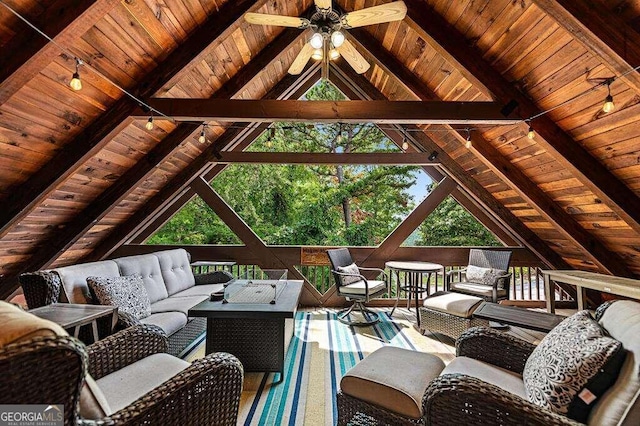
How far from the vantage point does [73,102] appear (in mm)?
2662

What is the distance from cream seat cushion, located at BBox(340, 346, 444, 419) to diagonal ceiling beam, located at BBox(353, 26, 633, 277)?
2.87m

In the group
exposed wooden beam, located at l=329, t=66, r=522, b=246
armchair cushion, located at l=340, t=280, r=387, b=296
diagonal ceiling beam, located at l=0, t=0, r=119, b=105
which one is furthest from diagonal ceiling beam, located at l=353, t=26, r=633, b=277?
diagonal ceiling beam, located at l=0, t=0, r=119, b=105

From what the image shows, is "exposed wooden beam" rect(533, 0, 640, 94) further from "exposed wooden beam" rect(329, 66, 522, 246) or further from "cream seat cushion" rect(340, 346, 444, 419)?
"exposed wooden beam" rect(329, 66, 522, 246)

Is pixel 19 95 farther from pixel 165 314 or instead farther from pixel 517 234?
pixel 517 234

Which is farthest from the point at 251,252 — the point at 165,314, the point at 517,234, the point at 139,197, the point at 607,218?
the point at 607,218

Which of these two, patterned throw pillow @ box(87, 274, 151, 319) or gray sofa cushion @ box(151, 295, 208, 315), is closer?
patterned throw pillow @ box(87, 274, 151, 319)

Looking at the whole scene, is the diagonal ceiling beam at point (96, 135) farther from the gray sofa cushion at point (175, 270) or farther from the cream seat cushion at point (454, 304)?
the cream seat cushion at point (454, 304)

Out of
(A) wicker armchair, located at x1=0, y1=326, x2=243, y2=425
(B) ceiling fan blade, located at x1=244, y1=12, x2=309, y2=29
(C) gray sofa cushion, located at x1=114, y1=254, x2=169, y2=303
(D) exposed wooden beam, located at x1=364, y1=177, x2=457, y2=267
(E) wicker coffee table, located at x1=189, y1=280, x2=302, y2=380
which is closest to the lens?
(A) wicker armchair, located at x1=0, y1=326, x2=243, y2=425

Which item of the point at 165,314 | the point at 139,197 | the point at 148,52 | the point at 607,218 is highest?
the point at 148,52

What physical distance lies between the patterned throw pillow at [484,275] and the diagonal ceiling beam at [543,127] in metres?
1.63

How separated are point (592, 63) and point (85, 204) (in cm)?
541

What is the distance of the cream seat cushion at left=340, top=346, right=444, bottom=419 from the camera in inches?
60.9

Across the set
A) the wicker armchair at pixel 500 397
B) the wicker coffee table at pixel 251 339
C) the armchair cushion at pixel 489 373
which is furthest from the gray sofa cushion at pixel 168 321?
the armchair cushion at pixel 489 373

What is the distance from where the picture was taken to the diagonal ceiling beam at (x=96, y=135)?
291cm
